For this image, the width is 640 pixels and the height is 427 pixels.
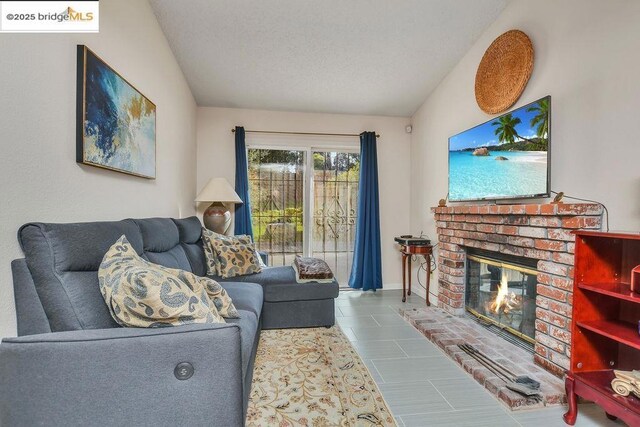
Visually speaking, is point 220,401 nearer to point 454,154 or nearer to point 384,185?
point 454,154

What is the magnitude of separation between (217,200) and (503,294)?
2997mm

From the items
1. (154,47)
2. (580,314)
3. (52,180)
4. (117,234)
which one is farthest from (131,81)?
(580,314)

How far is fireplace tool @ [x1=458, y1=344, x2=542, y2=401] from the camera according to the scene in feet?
6.05

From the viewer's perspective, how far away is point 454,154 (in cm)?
329

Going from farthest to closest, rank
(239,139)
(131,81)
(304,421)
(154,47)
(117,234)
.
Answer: (239,139), (154,47), (131,81), (304,421), (117,234)

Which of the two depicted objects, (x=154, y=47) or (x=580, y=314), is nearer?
(x=580, y=314)

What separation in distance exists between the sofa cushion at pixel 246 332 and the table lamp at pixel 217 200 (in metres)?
2.00

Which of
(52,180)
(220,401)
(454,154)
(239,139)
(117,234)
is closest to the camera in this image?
(220,401)

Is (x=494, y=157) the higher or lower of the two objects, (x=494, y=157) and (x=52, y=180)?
the higher

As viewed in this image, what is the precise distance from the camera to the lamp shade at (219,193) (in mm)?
3725

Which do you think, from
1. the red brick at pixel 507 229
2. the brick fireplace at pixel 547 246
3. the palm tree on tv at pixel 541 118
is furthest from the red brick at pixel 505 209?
the palm tree on tv at pixel 541 118

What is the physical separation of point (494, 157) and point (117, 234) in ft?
8.84

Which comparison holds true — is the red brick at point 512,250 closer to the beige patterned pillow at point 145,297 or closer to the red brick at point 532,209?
the red brick at point 532,209

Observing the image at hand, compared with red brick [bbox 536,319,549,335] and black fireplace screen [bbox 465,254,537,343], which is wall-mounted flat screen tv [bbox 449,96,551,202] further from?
red brick [bbox 536,319,549,335]
